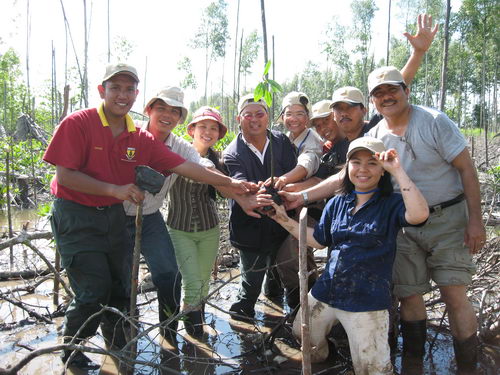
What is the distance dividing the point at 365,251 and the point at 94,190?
5.93 feet

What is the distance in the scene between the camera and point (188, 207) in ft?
12.3

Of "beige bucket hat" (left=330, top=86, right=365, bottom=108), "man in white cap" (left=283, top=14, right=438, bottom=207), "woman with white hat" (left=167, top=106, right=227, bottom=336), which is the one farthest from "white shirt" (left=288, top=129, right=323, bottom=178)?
"woman with white hat" (left=167, top=106, right=227, bottom=336)

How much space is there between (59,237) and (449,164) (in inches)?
111

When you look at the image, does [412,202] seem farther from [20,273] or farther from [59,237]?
[20,273]

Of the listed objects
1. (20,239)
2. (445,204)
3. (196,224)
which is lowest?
(20,239)

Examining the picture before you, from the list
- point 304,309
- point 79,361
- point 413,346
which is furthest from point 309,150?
point 79,361

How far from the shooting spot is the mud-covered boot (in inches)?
121

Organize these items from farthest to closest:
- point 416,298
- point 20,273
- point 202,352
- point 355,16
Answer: point 355,16 → point 20,273 → point 202,352 → point 416,298

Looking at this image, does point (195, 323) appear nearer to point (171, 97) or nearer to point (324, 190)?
point (324, 190)

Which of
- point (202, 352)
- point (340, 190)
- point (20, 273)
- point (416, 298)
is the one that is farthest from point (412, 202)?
point (20, 273)

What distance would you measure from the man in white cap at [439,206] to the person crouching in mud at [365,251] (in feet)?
1.27

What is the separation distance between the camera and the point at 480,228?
2.76 m

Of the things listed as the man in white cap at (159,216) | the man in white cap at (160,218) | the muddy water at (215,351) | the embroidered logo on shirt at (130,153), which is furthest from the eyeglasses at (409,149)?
the embroidered logo on shirt at (130,153)

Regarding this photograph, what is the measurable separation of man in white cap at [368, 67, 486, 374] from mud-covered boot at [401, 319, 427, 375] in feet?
0.69
